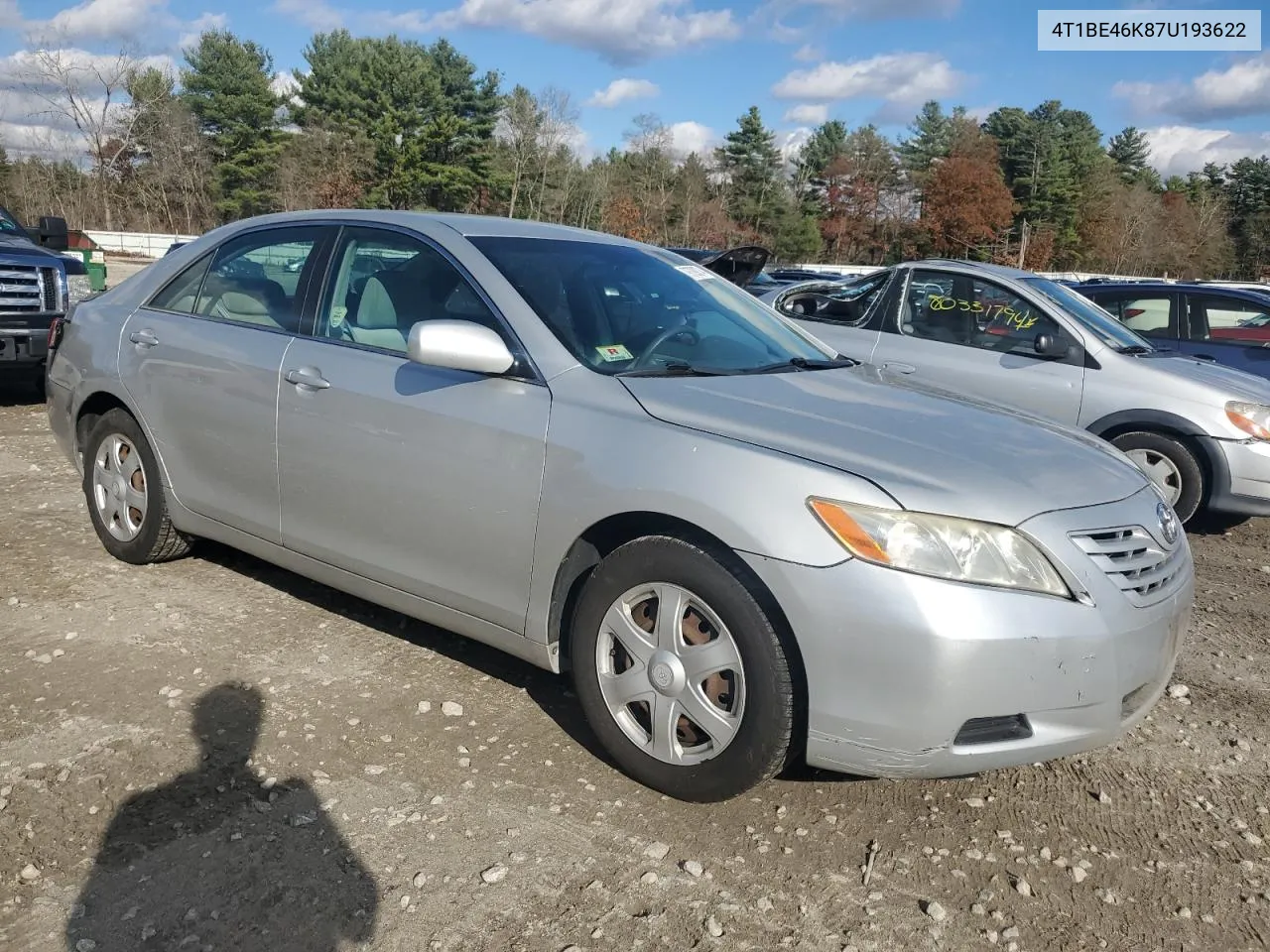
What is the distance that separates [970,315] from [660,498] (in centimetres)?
507

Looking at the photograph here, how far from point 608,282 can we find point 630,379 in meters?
0.70

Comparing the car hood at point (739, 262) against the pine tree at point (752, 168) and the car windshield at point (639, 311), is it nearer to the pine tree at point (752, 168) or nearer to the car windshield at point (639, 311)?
the car windshield at point (639, 311)

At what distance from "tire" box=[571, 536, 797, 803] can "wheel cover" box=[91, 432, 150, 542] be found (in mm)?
2533

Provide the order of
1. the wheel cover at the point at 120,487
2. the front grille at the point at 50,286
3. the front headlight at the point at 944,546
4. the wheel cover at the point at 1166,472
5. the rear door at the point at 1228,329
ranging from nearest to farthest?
the front headlight at the point at 944,546 → the wheel cover at the point at 120,487 → the wheel cover at the point at 1166,472 → the front grille at the point at 50,286 → the rear door at the point at 1228,329

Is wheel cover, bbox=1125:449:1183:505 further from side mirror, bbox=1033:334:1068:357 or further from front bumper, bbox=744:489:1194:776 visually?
front bumper, bbox=744:489:1194:776

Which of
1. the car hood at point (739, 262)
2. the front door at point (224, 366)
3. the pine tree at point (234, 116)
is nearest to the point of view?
the front door at point (224, 366)

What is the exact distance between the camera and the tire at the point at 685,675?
266 cm

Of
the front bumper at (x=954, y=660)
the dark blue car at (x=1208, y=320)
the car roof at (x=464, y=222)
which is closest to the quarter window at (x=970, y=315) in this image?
the dark blue car at (x=1208, y=320)

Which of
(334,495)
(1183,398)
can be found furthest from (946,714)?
(1183,398)

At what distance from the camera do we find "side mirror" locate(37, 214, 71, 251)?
368 inches

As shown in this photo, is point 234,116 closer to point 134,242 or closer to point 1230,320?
point 134,242

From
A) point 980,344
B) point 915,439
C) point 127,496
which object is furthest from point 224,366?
point 980,344

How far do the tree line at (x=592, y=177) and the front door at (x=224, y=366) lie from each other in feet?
162

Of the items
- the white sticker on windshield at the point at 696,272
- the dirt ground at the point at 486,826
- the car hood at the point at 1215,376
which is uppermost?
the white sticker on windshield at the point at 696,272
